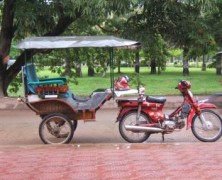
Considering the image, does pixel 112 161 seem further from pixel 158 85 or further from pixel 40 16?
pixel 158 85

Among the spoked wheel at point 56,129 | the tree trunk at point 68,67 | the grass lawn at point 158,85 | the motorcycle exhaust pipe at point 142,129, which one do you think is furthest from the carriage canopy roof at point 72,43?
the tree trunk at point 68,67

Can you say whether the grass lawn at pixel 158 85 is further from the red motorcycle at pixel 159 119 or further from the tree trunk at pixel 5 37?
the red motorcycle at pixel 159 119

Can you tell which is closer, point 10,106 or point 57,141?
point 57,141

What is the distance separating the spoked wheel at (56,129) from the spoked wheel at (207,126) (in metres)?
2.38

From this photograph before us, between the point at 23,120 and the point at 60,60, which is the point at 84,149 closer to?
the point at 23,120

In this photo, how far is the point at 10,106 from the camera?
15.6 metres

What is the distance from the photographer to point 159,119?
9547mm

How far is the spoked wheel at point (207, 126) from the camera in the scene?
9.53 meters

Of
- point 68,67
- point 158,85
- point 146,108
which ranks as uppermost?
point 68,67

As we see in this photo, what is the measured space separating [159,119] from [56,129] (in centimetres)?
196

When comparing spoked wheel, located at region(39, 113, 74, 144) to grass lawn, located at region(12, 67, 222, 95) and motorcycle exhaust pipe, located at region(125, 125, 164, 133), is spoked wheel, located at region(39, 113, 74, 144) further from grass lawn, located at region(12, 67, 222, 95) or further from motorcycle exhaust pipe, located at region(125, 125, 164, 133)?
grass lawn, located at region(12, 67, 222, 95)

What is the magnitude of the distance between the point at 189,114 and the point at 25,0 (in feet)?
24.1

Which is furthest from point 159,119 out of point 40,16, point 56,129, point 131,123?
point 40,16

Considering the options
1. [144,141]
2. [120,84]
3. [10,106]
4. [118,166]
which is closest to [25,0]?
[10,106]
